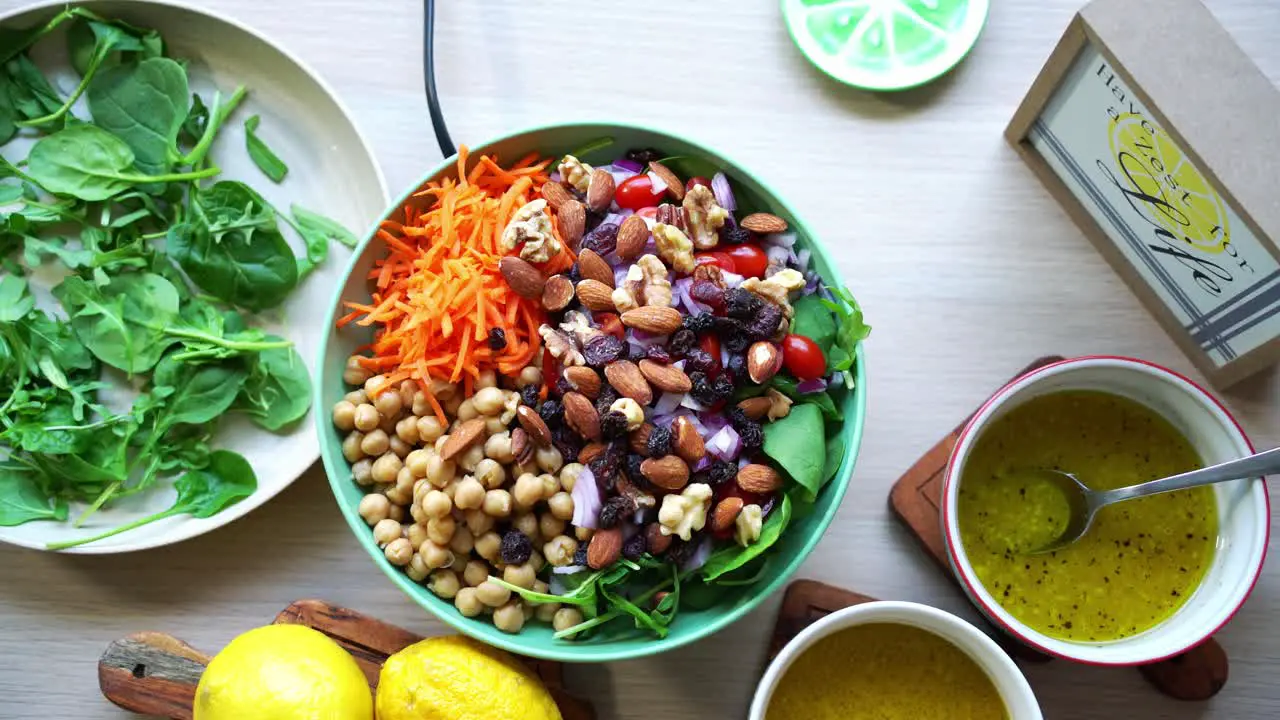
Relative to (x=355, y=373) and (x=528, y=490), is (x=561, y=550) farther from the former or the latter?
(x=355, y=373)

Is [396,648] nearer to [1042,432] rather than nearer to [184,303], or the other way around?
[184,303]

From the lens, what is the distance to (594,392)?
1.20 meters

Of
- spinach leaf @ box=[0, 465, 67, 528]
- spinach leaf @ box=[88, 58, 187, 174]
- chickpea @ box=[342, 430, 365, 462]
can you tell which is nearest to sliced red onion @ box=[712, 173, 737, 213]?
chickpea @ box=[342, 430, 365, 462]

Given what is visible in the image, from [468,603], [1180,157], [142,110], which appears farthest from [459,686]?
[1180,157]

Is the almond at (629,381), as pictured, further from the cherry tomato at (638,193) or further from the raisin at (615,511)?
the cherry tomato at (638,193)

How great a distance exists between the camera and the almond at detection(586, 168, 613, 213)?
49.6 inches

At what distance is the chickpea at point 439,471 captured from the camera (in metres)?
1.22

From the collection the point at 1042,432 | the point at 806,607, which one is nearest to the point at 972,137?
the point at 1042,432

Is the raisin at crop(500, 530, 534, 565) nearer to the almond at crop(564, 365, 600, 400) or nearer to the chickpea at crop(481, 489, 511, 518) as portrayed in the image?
the chickpea at crop(481, 489, 511, 518)

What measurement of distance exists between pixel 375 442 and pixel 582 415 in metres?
0.29

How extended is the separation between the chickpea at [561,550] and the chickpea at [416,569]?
0.16 metres

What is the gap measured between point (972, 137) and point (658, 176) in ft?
1.80

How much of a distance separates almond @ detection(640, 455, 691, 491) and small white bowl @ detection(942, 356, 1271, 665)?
0.33m

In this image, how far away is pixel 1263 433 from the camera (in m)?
1.50
